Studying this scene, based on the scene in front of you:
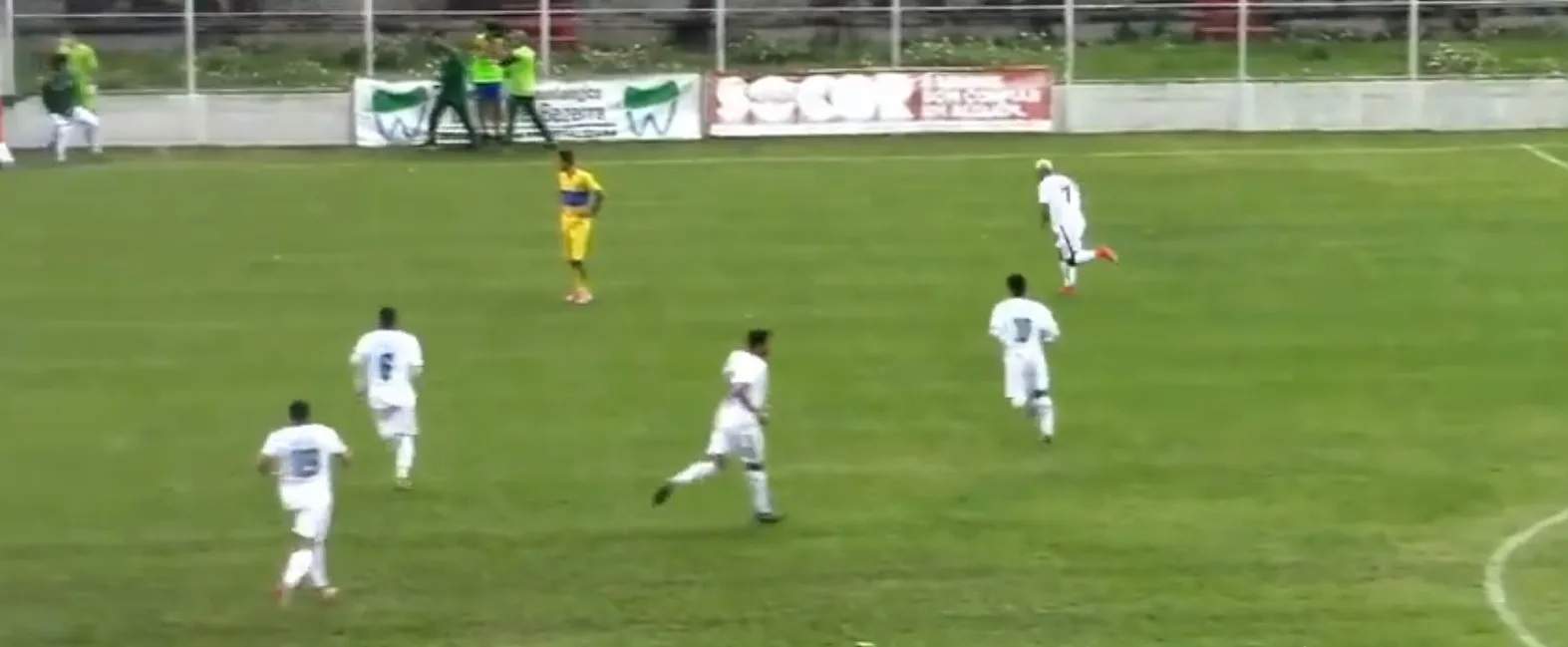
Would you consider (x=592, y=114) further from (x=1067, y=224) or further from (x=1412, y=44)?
(x=1067, y=224)

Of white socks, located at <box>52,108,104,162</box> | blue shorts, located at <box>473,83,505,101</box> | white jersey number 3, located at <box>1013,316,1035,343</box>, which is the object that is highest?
blue shorts, located at <box>473,83,505,101</box>

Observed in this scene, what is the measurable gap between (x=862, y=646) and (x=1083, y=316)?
36.9 ft

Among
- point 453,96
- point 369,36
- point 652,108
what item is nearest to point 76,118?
point 369,36

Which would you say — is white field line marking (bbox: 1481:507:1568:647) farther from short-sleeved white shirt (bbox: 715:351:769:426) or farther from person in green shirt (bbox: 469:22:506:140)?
person in green shirt (bbox: 469:22:506:140)

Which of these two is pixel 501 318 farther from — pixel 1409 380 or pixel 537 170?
pixel 537 170

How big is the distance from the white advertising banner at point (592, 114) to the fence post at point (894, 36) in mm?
3799

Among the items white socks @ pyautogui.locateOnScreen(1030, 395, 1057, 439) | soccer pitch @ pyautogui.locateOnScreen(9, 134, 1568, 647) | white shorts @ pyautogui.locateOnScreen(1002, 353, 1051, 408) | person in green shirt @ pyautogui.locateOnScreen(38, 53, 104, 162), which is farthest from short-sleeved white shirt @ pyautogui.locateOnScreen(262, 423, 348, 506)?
person in green shirt @ pyautogui.locateOnScreen(38, 53, 104, 162)

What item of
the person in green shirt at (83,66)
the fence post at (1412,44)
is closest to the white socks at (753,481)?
the person in green shirt at (83,66)

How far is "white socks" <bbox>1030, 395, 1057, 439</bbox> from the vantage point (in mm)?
20234

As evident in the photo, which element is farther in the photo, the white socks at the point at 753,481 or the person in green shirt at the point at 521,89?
the person in green shirt at the point at 521,89

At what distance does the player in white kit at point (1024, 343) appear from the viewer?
19969 mm

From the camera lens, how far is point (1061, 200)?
1072 inches

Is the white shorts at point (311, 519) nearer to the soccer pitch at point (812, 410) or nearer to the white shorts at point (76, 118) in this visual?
the soccer pitch at point (812, 410)

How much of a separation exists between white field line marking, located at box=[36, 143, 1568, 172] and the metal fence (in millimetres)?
3989
